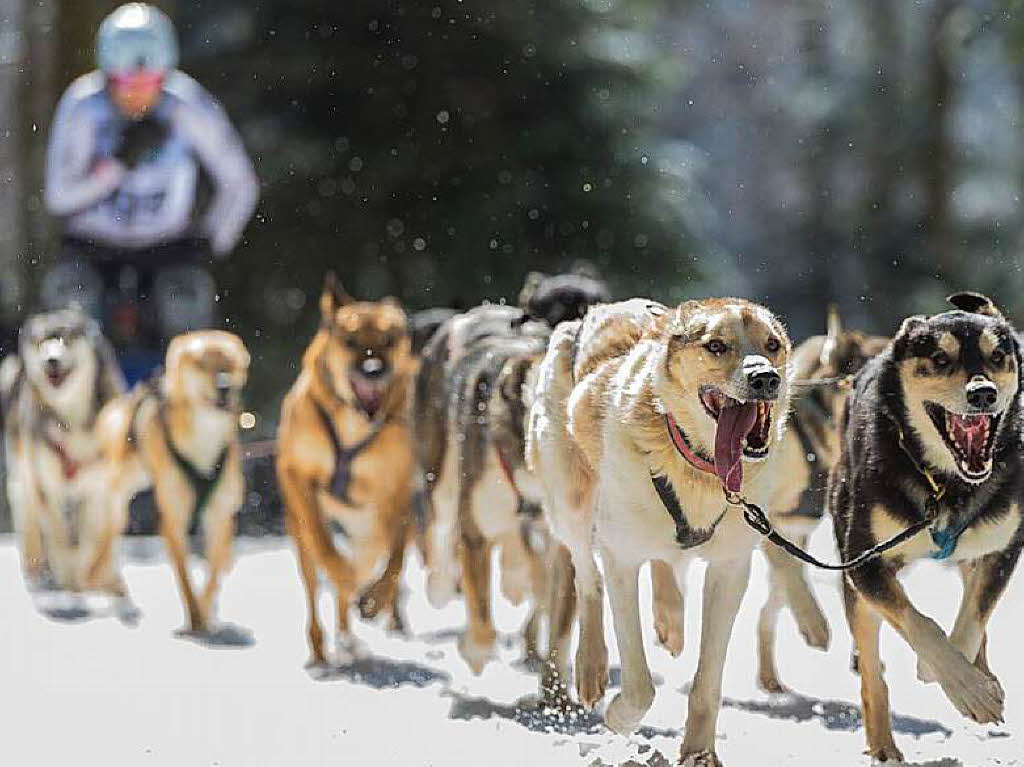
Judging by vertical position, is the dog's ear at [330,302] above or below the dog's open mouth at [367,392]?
above

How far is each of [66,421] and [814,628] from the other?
15.9ft

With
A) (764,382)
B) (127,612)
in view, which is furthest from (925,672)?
(127,612)

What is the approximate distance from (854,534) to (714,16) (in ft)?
87.3

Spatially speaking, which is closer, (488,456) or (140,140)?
(488,456)

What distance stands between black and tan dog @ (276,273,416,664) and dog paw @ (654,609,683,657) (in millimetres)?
1711

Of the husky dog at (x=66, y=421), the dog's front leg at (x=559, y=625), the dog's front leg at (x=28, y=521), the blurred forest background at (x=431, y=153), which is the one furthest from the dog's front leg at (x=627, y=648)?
the blurred forest background at (x=431, y=153)

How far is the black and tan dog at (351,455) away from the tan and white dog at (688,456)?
2471 millimetres

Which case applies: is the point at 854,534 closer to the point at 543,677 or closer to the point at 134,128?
the point at 543,677

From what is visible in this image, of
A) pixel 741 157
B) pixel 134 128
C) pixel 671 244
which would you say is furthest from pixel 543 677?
pixel 741 157

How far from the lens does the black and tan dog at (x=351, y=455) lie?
7.59 m

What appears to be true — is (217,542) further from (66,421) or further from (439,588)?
(66,421)

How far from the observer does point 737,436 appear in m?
4.53

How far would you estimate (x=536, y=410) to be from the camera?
19.5 ft

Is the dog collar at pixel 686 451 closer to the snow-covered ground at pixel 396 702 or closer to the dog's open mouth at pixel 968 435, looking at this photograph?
the dog's open mouth at pixel 968 435
